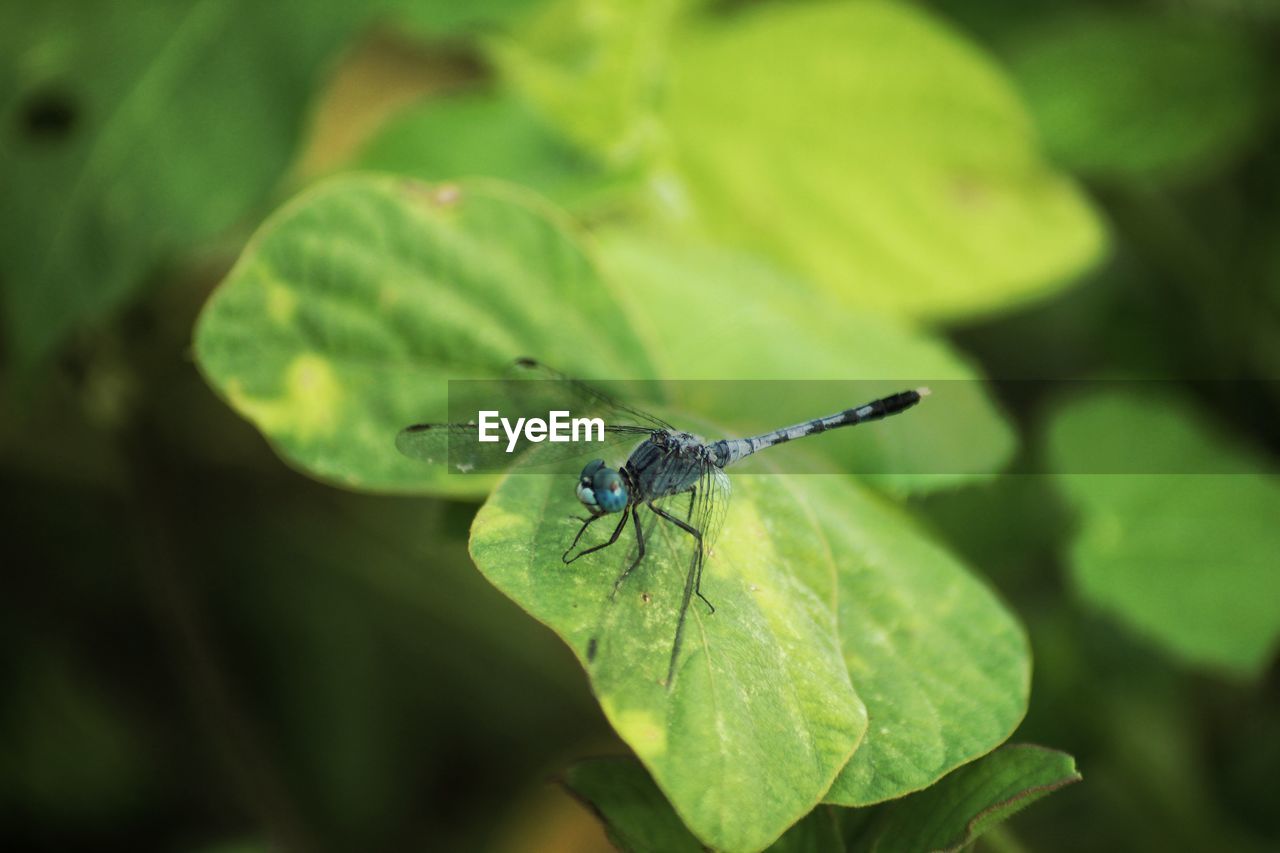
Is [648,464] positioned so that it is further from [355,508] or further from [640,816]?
[355,508]

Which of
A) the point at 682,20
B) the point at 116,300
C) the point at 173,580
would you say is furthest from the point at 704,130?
the point at 173,580

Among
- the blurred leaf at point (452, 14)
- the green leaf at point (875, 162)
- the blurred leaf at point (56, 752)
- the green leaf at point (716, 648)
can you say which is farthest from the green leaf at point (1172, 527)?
the blurred leaf at point (56, 752)

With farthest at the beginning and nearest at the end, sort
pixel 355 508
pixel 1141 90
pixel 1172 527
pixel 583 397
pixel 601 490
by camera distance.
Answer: pixel 355 508
pixel 1141 90
pixel 1172 527
pixel 583 397
pixel 601 490

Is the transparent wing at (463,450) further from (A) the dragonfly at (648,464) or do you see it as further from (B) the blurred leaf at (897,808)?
(B) the blurred leaf at (897,808)

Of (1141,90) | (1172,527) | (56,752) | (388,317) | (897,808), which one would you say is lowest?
(56,752)

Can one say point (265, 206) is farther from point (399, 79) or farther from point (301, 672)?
point (301, 672)

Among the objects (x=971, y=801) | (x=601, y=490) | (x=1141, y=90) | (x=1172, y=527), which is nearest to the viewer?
(x=971, y=801)
